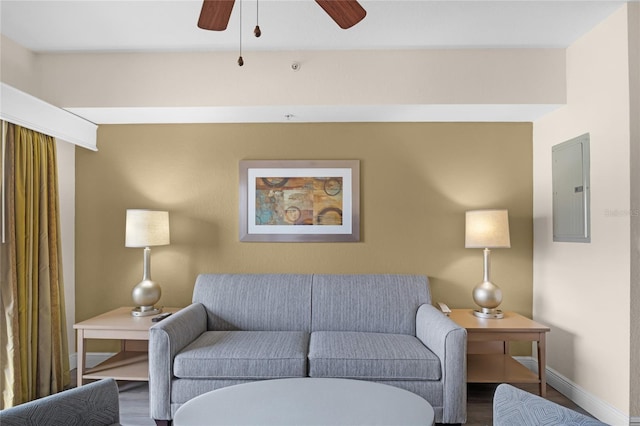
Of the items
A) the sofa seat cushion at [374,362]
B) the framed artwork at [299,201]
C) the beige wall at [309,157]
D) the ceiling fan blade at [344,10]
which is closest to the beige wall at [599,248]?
the beige wall at [309,157]

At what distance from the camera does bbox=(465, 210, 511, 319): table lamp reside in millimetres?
2926

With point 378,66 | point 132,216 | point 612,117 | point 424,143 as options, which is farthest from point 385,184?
point 132,216

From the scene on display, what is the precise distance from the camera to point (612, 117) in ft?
7.89

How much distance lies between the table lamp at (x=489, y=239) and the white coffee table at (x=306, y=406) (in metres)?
1.31

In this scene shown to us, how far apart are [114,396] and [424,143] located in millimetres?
2731

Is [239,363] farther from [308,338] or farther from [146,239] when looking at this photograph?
[146,239]

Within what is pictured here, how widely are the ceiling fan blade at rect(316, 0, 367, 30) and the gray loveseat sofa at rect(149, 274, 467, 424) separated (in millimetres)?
1728

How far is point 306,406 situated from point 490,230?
189cm

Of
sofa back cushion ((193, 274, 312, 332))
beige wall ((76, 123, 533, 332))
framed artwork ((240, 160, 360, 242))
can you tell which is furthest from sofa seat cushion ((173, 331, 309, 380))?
framed artwork ((240, 160, 360, 242))

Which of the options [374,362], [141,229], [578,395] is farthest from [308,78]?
[578,395]

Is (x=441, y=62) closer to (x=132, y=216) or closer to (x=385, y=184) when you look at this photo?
(x=385, y=184)

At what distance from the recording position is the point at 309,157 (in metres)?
3.36

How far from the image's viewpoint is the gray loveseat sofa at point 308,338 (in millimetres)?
2348

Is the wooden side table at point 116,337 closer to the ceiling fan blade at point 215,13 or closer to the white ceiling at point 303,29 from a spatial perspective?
the white ceiling at point 303,29
